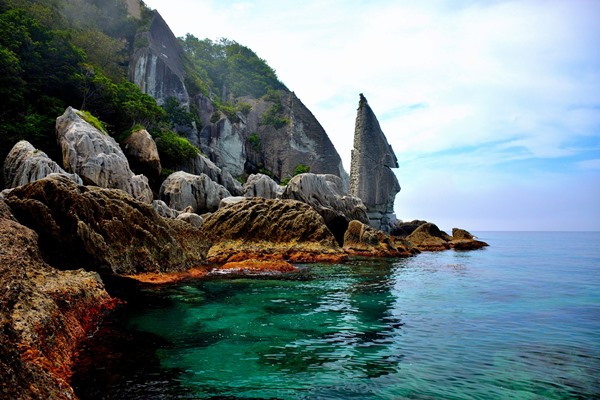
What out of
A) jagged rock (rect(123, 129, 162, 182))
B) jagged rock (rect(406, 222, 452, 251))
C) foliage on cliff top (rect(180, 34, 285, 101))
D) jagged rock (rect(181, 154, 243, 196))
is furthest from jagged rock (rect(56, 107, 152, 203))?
foliage on cliff top (rect(180, 34, 285, 101))

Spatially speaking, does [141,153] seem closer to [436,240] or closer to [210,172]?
[210,172]

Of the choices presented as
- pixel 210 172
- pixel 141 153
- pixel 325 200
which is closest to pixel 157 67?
pixel 210 172

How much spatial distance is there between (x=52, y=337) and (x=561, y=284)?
61.3 ft

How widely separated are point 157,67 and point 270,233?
40.1 metres

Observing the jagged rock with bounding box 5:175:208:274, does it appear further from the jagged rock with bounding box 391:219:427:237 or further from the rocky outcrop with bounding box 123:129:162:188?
the jagged rock with bounding box 391:219:427:237

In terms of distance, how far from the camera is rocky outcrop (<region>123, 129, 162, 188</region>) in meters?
33.5

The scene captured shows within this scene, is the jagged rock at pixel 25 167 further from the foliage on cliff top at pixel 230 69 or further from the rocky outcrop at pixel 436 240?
the foliage on cliff top at pixel 230 69

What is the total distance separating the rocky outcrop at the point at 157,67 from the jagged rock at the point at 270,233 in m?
36.1

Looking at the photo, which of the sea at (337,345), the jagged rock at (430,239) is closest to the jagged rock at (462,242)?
the jagged rock at (430,239)

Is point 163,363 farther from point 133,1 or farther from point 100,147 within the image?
point 133,1

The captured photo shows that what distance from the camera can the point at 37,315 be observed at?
222 inches

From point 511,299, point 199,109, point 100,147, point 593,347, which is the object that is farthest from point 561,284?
point 199,109

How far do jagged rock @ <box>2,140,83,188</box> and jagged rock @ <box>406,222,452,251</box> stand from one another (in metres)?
31.5

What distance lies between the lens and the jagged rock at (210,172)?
40594mm
